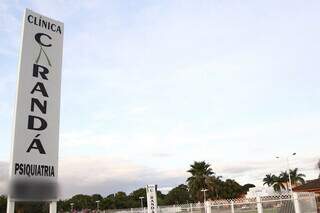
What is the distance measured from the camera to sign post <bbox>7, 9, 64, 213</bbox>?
261 inches

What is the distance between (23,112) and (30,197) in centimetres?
155

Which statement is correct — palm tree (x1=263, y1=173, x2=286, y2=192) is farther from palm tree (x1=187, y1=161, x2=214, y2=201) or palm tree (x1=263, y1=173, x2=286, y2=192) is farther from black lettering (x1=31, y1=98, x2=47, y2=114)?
black lettering (x1=31, y1=98, x2=47, y2=114)

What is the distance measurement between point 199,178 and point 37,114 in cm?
5901

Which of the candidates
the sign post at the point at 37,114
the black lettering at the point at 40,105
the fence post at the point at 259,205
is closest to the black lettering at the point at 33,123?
the sign post at the point at 37,114

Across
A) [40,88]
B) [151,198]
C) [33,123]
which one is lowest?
[151,198]

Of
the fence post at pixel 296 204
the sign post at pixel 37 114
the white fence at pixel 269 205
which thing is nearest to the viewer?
the sign post at pixel 37 114

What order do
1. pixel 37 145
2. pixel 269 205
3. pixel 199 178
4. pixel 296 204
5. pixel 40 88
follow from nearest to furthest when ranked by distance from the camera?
1. pixel 37 145
2. pixel 40 88
3. pixel 296 204
4. pixel 269 205
5. pixel 199 178

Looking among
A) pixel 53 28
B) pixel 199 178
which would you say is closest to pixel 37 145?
pixel 53 28

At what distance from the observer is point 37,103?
730 cm

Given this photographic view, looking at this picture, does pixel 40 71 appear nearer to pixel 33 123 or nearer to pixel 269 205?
pixel 33 123

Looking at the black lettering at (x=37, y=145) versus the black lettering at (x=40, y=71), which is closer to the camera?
the black lettering at (x=37, y=145)

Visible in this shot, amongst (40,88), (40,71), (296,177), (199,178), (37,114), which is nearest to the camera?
(37,114)

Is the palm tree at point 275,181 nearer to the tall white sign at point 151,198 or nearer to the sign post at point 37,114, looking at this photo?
the tall white sign at point 151,198

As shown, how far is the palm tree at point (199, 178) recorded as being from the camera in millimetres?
63875
